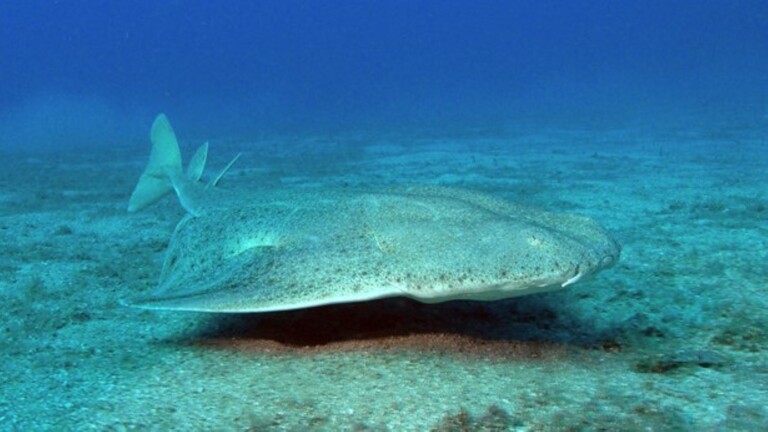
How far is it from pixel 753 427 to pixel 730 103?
3137cm

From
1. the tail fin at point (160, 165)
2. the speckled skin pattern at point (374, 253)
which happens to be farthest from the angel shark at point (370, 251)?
the tail fin at point (160, 165)

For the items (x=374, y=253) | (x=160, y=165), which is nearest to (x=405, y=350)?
(x=374, y=253)

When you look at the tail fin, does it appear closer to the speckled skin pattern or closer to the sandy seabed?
the sandy seabed

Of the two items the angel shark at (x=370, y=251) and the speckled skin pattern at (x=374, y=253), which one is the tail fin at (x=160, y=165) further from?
the speckled skin pattern at (x=374, y=253)

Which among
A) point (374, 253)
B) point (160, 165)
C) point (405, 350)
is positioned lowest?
point (405, 350)

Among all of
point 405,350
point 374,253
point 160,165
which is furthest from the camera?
point 160,165

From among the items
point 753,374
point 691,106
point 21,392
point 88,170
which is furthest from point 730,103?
point 21,392

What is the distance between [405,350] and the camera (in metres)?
2.88

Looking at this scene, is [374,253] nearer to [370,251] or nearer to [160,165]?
[370,251]

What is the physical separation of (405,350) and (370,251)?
56cm

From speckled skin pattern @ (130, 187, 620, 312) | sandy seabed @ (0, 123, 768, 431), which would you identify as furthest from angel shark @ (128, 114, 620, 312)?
sandy seabed @ (0, 123, 768, 431)

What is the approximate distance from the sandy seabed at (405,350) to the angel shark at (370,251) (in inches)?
14.4

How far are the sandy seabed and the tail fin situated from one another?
1.27ft

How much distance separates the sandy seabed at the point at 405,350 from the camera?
228 centimetres
